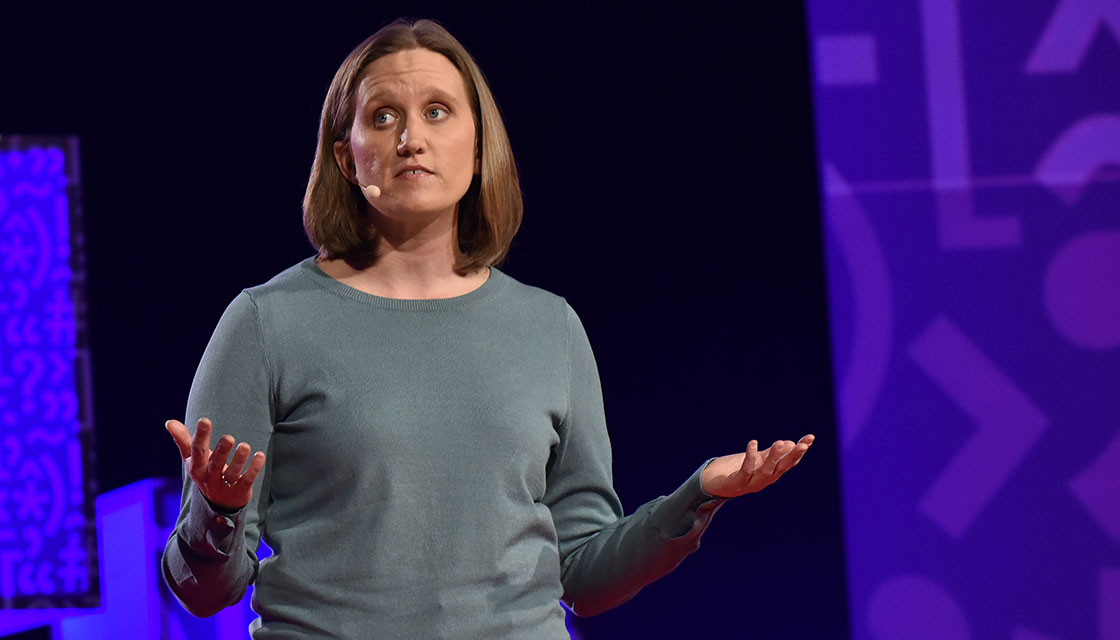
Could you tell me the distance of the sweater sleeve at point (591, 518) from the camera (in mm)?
1492

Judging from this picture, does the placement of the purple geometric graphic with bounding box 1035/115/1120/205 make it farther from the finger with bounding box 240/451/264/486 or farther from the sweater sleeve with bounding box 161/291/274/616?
the finger with bounding box 240/451/264/486

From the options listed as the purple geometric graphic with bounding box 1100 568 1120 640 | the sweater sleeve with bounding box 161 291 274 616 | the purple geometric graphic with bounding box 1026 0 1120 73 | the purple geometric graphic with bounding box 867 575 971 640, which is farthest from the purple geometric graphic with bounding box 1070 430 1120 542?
the sweater sleeve with bounding box 161 291 274 616

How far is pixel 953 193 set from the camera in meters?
3.04

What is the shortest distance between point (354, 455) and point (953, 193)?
2166mm

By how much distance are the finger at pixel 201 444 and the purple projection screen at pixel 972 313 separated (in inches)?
81.9

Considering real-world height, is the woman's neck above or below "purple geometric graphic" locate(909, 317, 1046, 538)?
above

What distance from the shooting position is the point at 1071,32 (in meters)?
3.11

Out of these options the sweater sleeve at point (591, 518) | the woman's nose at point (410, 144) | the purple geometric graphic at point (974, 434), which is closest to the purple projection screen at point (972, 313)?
the purple geometric graphic at point (974, 434)

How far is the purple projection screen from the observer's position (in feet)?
9.75

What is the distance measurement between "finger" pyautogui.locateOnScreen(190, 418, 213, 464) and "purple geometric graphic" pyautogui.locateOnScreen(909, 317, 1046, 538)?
7.21ft

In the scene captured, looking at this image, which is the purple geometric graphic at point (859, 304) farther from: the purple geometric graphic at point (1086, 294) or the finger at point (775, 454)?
the finger at point (775, 454)

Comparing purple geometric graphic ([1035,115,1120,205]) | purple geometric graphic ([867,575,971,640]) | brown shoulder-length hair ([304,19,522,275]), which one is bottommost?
purple geometric graphic ([867,575,971,640])

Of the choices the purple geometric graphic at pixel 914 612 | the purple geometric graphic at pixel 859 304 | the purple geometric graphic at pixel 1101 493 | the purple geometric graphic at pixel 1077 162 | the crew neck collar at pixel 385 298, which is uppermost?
the crew neck collar at pixel 385 298

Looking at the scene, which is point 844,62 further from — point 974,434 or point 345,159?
point 345,159
